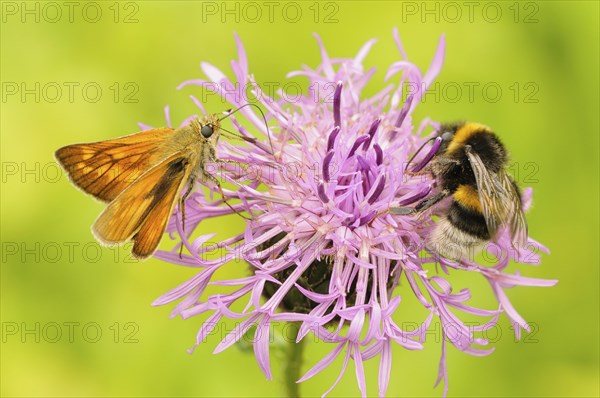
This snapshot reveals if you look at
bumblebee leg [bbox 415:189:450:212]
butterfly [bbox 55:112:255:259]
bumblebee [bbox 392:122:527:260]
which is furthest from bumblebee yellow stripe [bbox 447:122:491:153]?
butterfly [bbox 55:112:255:259]

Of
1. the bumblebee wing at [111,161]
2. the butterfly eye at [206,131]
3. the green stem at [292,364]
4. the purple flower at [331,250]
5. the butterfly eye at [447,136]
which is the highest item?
the butterfly eye at [206,131]

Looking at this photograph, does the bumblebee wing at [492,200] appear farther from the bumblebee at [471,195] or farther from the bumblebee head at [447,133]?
the bumblebee head at [447,133]

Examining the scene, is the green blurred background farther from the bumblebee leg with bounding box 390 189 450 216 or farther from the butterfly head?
the bumblebee leg with bounding box 390 189 450 216

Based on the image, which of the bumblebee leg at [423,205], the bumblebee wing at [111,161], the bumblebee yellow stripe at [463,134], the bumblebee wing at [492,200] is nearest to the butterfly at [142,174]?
the bumblebee wing at [111,161]

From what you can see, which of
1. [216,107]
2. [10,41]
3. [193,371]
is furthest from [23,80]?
[193,371]

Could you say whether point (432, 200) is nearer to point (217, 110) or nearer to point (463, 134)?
point (463, 134)

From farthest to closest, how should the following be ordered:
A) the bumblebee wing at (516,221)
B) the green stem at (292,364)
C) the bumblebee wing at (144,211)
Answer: the green stem at (292,364) < the bumblebee wing at (144,211) < the bumblebee wing at (516,221)
